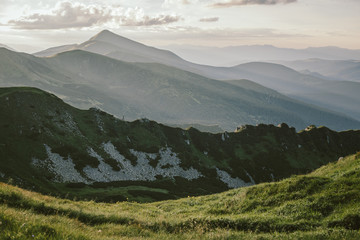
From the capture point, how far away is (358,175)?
17438 mm

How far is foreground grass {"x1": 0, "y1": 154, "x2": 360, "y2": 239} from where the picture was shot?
10357 mm

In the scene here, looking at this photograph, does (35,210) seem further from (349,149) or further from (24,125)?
(349,149)

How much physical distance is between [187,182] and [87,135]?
43.3 meters

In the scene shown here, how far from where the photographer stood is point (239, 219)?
15.0m

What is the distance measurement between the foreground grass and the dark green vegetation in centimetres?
3971

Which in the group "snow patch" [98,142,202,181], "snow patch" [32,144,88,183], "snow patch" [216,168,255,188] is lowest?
"snow patch" [216,168,255,188]

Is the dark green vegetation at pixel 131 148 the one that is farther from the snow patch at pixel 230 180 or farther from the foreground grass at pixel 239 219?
the foreground grass at pixel 239 219

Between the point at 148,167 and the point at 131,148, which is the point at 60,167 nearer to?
the point at 131,148

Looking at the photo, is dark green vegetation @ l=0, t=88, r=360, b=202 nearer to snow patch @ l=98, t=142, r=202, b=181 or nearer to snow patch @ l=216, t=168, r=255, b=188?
snow patch @ l=98, t=142, r=202, b=181

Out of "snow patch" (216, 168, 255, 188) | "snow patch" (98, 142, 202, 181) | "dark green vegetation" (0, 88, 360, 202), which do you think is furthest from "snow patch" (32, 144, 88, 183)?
"snow patch" (216, 168, 255, 188)

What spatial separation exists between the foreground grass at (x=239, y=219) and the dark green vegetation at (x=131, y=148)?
3971cm

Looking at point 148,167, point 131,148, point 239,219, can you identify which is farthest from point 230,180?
point 239,219

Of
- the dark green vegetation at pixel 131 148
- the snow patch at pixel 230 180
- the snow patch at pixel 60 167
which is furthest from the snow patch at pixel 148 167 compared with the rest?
the snow patch at pixel 60 167

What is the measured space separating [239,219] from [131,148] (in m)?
97.7
